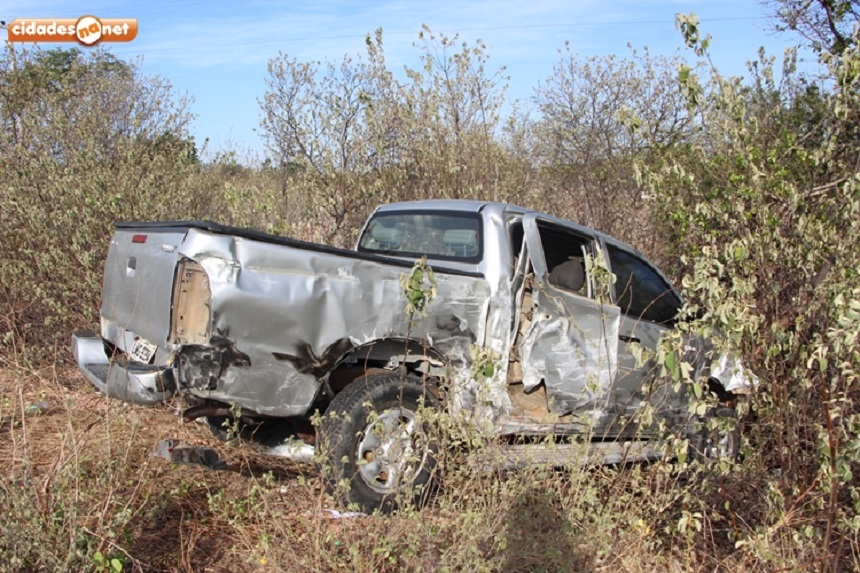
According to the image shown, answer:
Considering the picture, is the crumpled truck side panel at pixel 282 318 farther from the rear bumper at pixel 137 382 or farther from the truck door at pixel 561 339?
the truck door at pixel 561 339

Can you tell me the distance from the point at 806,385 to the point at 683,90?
175 centimetres

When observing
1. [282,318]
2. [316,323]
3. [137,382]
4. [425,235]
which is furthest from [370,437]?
[425,235]

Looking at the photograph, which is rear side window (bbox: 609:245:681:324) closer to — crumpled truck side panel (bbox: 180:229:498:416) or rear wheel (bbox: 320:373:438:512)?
crumpled truck side panel (bbox: 180:229:498:416)

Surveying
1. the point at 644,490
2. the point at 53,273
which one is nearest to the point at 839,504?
the point at 644,490

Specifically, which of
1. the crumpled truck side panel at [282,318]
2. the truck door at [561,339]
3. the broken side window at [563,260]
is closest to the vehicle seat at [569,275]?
the broken side window at [563,260]

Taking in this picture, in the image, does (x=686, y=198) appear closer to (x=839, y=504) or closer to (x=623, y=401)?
(x=623, y=401)

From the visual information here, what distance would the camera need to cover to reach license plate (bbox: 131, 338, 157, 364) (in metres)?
4.37

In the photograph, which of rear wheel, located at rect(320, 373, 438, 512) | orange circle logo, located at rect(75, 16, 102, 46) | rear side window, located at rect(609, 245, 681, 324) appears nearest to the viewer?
rear wheel, located at rect(320, 373, 438, 512)

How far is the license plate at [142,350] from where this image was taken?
4.37m

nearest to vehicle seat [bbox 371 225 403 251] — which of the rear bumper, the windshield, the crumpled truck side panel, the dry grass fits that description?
the windshield

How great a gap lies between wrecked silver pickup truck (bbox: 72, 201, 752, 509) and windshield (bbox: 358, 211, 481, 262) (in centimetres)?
2

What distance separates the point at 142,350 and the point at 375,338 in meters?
1.36

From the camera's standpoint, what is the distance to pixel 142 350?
4465mm

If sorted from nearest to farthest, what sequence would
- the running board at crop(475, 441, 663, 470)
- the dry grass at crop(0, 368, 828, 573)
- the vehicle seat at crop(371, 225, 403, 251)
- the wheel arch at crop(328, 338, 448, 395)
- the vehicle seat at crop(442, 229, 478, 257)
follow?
the dry grass at crop(0, 368, 828, 573) → the running board at crop(475, 441, 663, 470) → the wheel arch at crop(328, 338, 448, 395) → the vehicle seat at crop(442, 229, 478, 257) → the vehicle seat at crop(371, 225, 403, 251)
